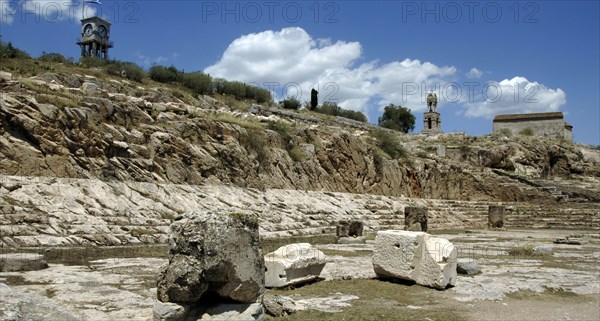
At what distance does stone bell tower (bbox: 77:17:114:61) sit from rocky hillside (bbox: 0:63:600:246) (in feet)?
54.6

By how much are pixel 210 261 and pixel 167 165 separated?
13507mm

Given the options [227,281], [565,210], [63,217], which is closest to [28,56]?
[63,217]

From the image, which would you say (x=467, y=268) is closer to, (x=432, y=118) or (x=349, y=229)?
(x=349, y=229)

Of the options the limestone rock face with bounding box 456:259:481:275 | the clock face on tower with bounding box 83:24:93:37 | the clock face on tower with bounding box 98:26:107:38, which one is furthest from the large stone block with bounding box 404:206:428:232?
the clock face on tower with bounding box 83:24:93:37

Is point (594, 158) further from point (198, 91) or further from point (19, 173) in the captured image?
point (19, 173)

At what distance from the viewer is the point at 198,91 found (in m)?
43.1

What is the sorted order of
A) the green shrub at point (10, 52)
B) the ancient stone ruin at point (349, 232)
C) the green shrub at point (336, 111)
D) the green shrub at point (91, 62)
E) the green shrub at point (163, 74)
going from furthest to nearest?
the green shrub at point (336, 111), the green shrub at point (163, 74), the green shrub at point (91, 62), the green shrub at point (10, 52), the ancient stone ruin at point (349, 232)

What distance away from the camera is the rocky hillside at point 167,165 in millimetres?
13391

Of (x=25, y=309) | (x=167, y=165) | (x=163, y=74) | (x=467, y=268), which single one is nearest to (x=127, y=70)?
(x=163, y=74)

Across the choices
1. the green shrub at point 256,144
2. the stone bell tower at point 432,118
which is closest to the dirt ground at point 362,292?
the green shrub at point 256,144

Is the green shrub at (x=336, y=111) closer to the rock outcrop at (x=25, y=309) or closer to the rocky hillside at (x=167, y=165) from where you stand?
the rocky hillside at (x=167, y=165)

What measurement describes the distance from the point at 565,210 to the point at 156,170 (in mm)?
27082

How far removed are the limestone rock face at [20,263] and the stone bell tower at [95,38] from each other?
46.4 meters

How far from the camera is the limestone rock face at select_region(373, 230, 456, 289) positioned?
8.69 m
